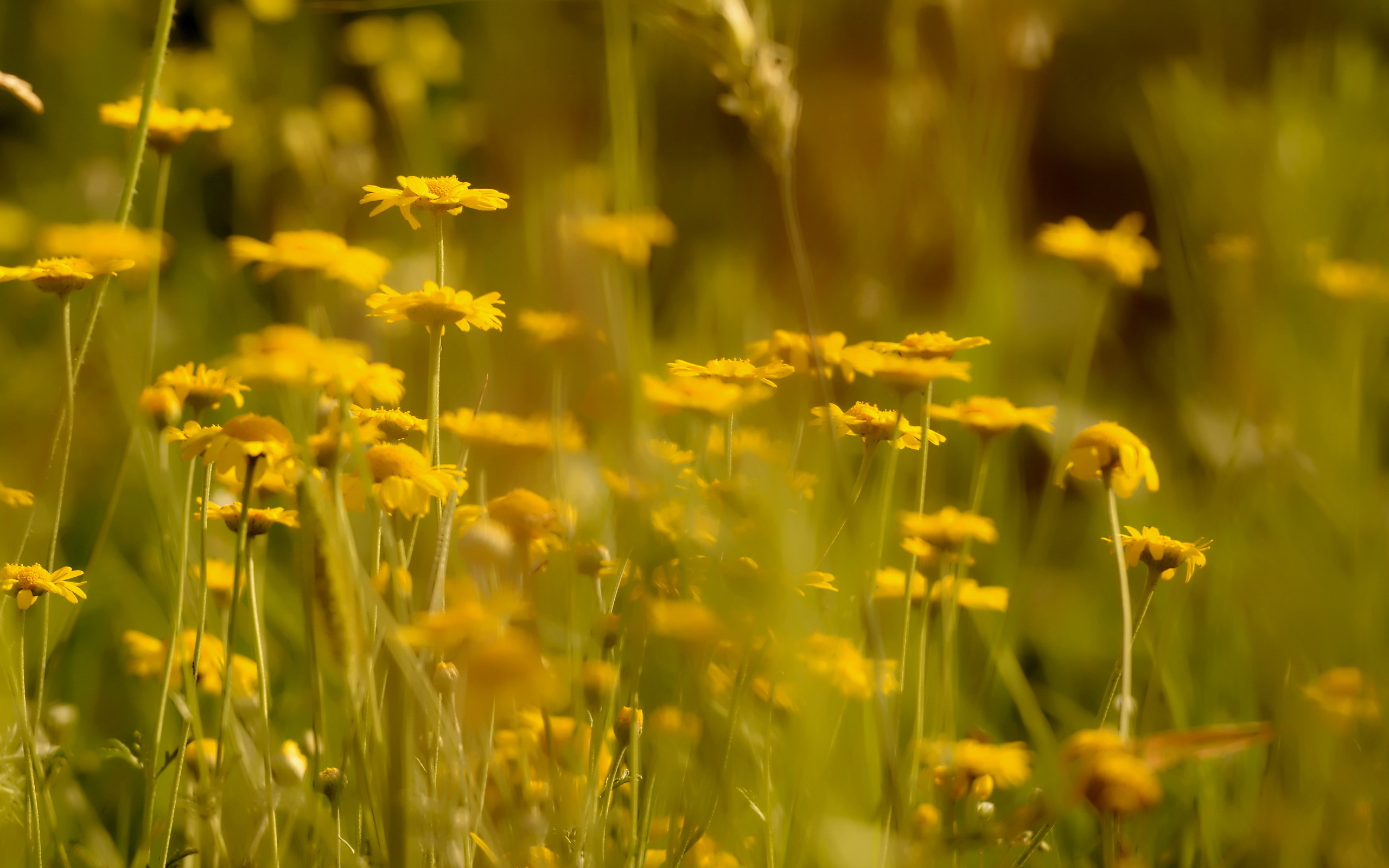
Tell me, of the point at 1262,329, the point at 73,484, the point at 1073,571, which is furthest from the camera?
the point at 1073,571

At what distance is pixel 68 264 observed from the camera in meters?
0.45

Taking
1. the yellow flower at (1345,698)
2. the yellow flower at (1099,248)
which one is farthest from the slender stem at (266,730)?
the yellow flower at (1099,248)

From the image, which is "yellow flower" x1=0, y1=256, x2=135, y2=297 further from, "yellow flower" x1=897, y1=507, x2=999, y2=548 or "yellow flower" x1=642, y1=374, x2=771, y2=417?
"yellow flower" x1=897, y1=507, x2=999, y2=548

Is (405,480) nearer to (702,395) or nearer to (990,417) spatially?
(702,395)

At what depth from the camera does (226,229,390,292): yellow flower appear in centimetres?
38

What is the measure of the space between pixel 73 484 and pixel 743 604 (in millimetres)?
870

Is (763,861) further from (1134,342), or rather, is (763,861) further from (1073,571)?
(1134,342)

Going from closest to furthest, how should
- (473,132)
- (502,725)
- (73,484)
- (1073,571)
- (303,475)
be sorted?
(303,475), (502,725), (73,484), (1073,571), (473,132)

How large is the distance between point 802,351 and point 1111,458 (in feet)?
0.48

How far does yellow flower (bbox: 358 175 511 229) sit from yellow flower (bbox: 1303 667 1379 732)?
36cm

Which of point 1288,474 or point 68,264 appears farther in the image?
point 1288,474

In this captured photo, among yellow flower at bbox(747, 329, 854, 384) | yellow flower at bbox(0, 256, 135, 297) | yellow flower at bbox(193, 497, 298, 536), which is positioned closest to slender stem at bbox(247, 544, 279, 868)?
yellow flower at bbox(193, 497, 298, 536)

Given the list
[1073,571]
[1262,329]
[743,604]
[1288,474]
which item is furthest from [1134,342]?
[743,604]

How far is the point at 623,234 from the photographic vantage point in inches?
16.2
